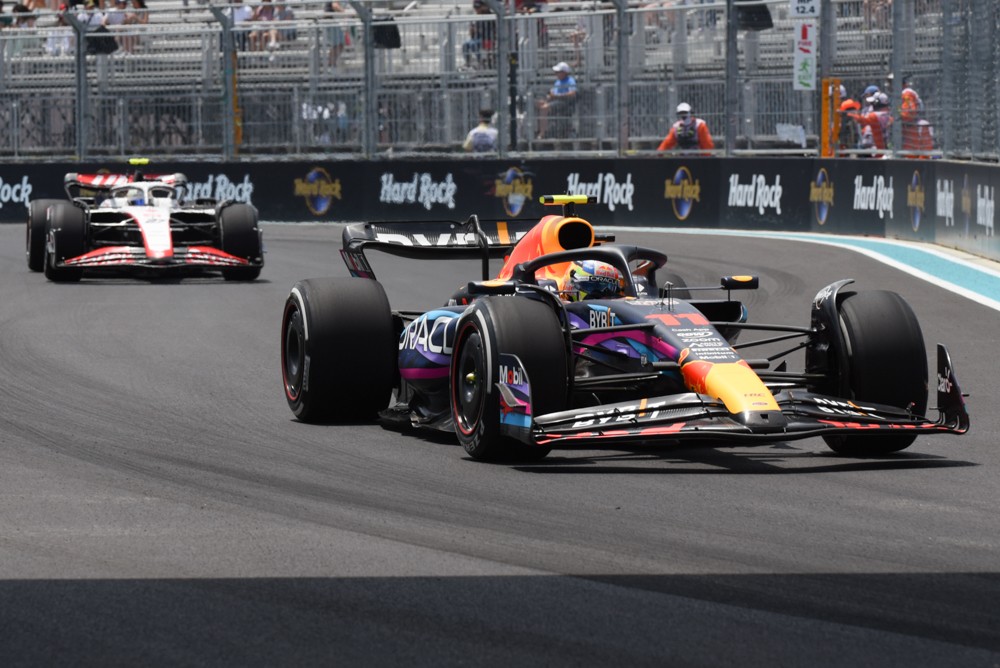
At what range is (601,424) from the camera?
7367 mm

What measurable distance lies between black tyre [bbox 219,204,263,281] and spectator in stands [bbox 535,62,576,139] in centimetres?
887

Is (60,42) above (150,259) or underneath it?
above

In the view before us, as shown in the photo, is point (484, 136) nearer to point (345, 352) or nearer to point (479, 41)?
point (479, 41)

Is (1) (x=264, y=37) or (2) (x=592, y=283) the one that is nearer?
(2) (x=592, y=283)

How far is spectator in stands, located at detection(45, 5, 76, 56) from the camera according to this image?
29.5 m

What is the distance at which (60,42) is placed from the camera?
2966 centimetres

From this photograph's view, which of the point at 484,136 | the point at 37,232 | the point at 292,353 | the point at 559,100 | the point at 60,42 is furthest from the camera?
the point at 60,42

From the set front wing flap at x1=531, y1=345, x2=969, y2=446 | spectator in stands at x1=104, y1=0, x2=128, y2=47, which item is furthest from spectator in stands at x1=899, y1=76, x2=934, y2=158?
spectator in stands at x1=104, y1=0, x2=128, y2=47

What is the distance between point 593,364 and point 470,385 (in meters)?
0.64

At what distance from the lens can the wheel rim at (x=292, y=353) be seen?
919cm

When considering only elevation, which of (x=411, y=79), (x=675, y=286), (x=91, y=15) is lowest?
(x=675, y=286)

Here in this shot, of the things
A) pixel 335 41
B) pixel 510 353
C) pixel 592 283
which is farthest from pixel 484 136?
pixel 510 353

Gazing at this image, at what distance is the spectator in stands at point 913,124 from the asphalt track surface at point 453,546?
11201mm

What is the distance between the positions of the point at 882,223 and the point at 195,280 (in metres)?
8.67
